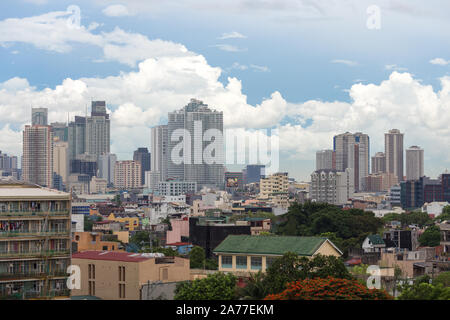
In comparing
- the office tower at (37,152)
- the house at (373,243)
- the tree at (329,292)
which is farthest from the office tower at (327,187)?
the tree at (329,292)

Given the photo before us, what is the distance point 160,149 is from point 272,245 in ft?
351

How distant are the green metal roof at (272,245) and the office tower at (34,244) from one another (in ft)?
17.2

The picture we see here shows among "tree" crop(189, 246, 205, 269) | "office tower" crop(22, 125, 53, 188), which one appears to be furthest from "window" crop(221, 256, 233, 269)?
"office tower" crop(22, 125, 53, 188)

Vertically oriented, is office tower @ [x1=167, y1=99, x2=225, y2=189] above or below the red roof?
above

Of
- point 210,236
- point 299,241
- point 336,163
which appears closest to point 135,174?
point 336,163

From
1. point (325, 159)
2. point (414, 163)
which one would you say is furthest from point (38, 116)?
point (414, 163)

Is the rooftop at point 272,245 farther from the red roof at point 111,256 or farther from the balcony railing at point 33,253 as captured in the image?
the balcony railing at point 33,253

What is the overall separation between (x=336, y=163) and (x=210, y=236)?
3629 inches

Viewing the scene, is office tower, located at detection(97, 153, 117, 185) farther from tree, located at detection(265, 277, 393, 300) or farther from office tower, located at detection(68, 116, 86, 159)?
tree, located at detection(265, 277, 393, 300)

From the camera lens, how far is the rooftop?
1772 cm

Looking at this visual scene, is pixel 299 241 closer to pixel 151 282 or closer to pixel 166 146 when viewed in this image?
pixel 151 282

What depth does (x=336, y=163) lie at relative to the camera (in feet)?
394

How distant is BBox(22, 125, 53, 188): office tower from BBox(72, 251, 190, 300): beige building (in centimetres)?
9218

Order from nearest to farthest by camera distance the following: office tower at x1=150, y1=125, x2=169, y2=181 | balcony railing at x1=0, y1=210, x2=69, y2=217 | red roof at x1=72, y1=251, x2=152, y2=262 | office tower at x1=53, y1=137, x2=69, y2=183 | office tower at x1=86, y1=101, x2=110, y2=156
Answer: balcony railing at x1=0, y1=210, x2=69, y2=217 → red roof at x1=72, y1=251, x2=152, y2=262 → office tower at x1=53, y1=137, x2=69, y2=183 → office tower at x1=150, y1=125, x2=169, y2=181 → office tower at x1=86, y1=101, x2=110, y2=156
